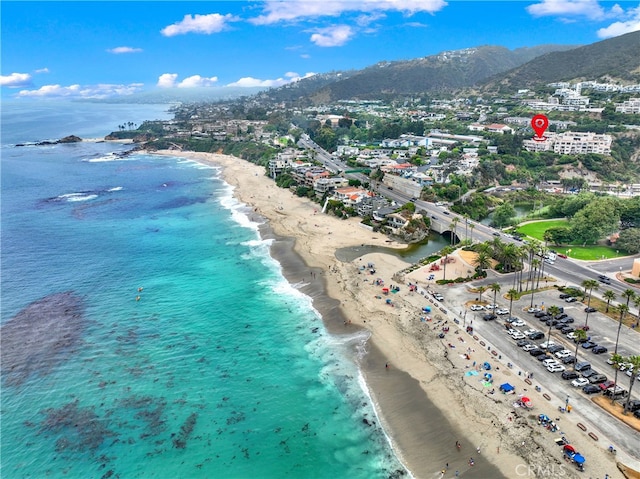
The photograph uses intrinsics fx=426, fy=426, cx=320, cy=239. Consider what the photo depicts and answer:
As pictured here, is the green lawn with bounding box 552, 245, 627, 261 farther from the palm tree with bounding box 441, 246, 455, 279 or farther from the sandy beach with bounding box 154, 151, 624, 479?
the sandy beach with bounding box 154, 151, 624, 479

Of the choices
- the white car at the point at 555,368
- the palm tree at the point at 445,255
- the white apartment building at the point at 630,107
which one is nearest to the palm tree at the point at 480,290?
the palm tree at the point at 445,255

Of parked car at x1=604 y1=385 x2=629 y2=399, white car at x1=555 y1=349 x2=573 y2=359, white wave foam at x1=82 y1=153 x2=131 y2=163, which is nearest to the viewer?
parked car at x1=604 y1=385 x2=629 y2=399

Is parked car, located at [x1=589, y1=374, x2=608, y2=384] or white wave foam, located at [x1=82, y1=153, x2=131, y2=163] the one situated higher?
white wave foam, located at [x1=82, y1=153, x2=131, y2=163]

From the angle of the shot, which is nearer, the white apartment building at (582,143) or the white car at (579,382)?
the white car at (579,382)

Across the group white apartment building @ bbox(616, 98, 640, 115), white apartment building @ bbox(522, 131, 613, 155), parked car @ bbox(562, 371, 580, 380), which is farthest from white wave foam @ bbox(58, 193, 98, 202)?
white apartment building @ bbox(616, 98, 640, 115)

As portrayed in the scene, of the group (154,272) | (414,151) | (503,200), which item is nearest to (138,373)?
(154,272)

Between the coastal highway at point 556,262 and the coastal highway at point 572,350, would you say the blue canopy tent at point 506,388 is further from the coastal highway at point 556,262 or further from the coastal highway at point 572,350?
the coastal highway at point 556,262

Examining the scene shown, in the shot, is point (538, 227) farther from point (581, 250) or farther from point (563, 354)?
point (563, 354)

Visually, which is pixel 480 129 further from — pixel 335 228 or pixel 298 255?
pixel 298 255
